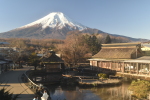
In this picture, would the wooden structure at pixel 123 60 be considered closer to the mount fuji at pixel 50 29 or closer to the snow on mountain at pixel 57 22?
the mount fuji at pixel 50 29

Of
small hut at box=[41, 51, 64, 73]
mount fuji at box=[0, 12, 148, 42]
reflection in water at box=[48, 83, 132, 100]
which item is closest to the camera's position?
reflection in water at box=[48, 83, 132, 100]

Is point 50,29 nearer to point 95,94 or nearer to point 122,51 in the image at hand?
point 122,51

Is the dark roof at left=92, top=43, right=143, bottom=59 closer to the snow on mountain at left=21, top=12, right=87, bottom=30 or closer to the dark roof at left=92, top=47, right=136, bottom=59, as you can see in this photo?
the dark roof at left=92, top=47, right=136, bottom=59

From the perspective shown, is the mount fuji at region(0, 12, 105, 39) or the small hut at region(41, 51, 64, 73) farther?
the mount fuji at region(0, 12, 105, 39)

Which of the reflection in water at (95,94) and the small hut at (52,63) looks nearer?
the reflection in water at (95,94)

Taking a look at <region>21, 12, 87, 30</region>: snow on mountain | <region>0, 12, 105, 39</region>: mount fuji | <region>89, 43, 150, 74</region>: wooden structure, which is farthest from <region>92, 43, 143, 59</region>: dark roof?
<region>21, 12, 87, 30</region>: snow on mountain

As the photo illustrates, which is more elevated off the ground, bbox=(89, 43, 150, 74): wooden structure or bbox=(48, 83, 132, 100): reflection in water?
bbox=(89, 43, 150, 74): wooden structure

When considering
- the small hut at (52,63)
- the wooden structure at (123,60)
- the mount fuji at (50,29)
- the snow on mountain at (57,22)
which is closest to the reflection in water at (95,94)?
the wooden structure at (123,60)
